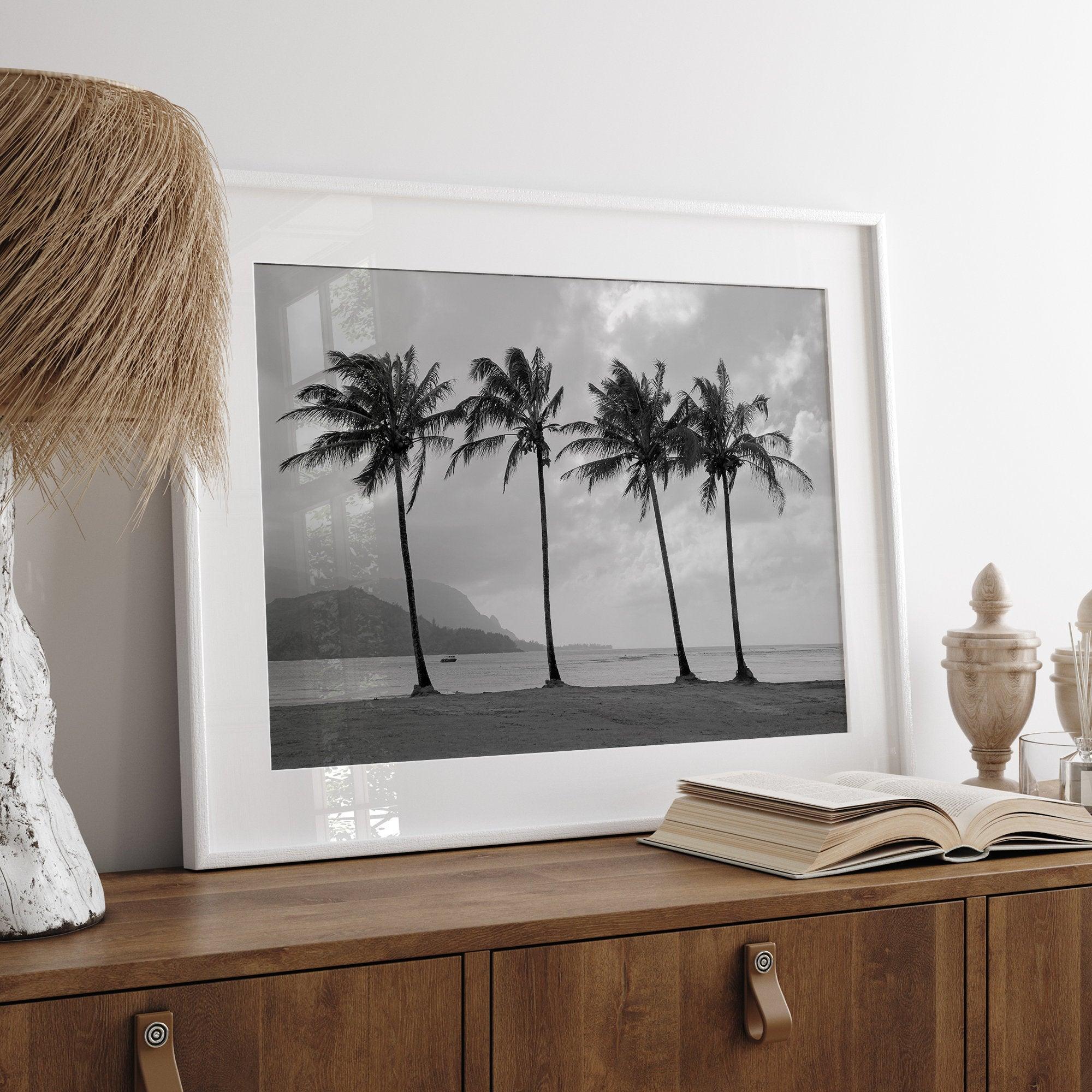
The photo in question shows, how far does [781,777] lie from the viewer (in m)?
1.28

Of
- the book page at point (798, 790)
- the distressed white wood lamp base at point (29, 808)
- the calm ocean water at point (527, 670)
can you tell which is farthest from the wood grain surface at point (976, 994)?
the distressed white wood lamp base at point (29, 808)

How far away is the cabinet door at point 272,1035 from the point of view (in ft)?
2.79


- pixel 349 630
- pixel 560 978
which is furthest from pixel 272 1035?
pixel 349 630

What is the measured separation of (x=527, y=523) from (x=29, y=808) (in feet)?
2.13

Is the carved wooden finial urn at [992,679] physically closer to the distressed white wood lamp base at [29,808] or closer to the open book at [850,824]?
the open book at [850,824]

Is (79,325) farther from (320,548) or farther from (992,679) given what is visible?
(992,679)

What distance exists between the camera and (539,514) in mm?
1366

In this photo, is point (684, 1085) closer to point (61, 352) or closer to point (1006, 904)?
point (1006, 904)

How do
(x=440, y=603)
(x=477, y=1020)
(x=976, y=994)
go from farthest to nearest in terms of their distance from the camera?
(x=440, y=603) → (x=976, y=994) → (x=477, y=1020)

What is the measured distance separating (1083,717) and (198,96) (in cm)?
132

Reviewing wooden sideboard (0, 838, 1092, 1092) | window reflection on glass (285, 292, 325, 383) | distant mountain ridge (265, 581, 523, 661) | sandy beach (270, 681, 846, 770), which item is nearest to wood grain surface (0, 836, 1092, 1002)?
wooden sideboard (0, 838, 1092, 1092)

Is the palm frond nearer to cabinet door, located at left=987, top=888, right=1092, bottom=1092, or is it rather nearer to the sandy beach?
the sandy beach

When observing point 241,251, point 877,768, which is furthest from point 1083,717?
point 241,251

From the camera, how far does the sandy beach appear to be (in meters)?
1.27
